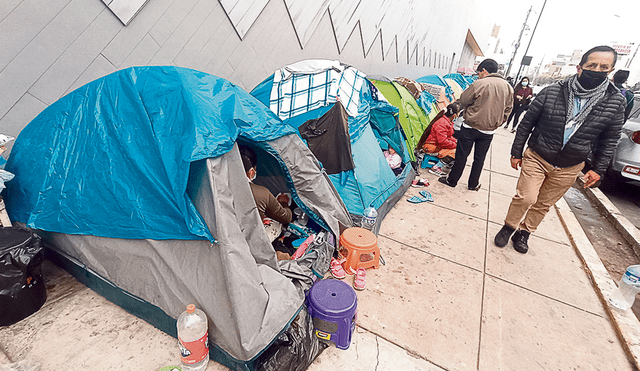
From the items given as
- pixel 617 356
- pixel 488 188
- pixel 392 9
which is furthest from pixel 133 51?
pixel 392 9

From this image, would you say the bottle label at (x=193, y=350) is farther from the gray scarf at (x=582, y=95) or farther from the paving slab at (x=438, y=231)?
the gray scarf at (x=582, y=95)

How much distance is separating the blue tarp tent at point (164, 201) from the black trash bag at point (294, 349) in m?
0.04

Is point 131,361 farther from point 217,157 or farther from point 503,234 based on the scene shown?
point 503,234

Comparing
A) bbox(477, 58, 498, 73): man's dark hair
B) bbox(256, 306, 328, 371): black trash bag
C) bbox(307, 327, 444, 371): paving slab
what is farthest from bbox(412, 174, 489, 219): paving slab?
bbox(256, 306, 328, 371): black trash bag

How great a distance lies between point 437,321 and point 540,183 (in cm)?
188

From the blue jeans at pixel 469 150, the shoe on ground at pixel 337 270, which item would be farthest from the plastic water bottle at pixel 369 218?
the blue jeans at pixel 469 150

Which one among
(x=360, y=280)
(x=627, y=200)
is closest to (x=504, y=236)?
(x=360, y=280)

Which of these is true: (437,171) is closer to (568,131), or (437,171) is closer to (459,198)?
(459,198)

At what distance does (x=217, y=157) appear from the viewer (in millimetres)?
1736

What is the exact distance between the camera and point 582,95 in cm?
257

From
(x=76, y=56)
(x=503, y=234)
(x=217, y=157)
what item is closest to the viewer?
(x=217, y=157)

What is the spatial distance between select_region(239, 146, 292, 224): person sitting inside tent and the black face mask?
9.71 ft

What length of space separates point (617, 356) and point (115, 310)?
3894mm

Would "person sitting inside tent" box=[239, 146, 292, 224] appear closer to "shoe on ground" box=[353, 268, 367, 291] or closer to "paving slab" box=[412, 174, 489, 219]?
"shoe on ground" box=[353, 268, 367, 291]
